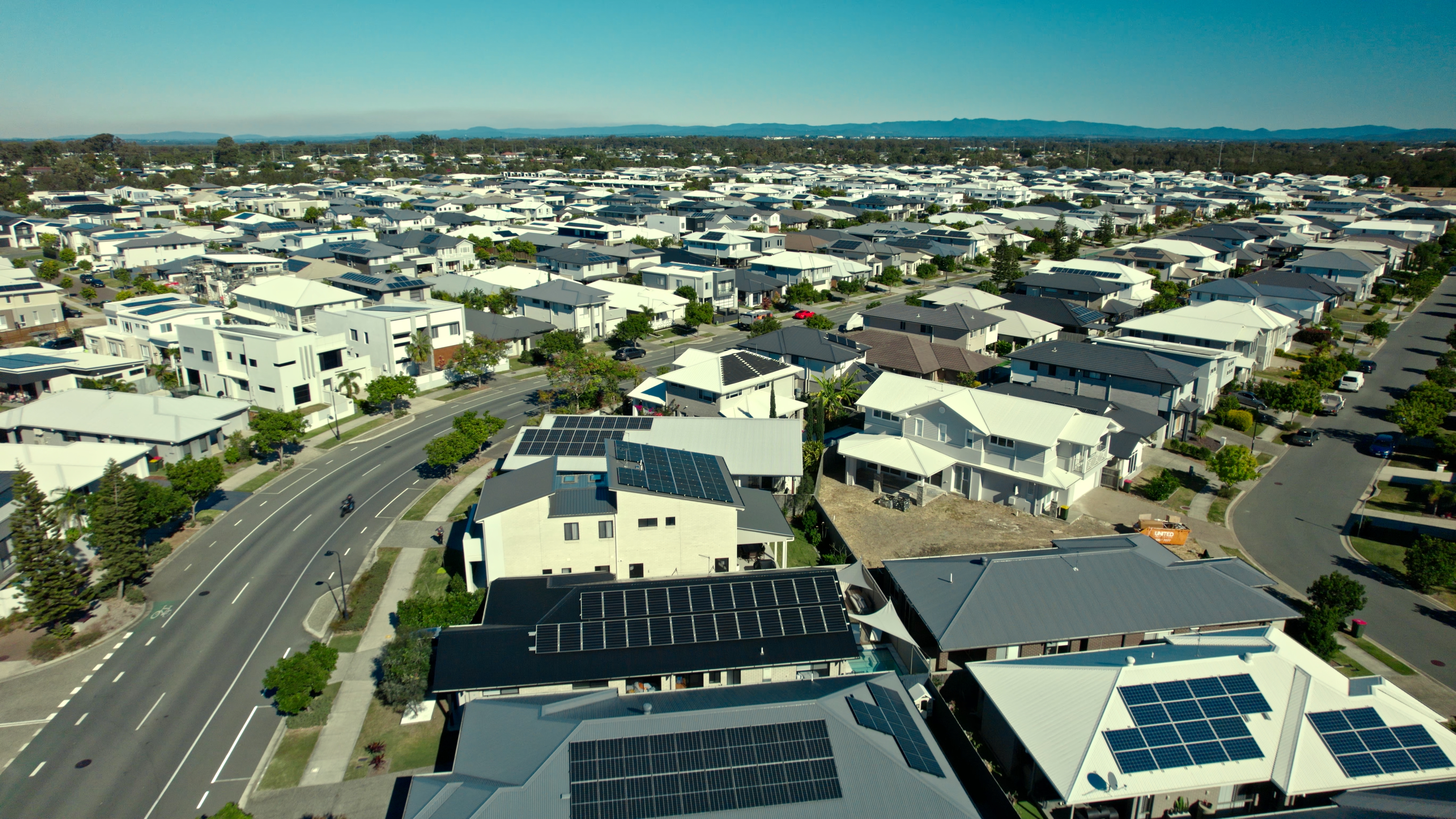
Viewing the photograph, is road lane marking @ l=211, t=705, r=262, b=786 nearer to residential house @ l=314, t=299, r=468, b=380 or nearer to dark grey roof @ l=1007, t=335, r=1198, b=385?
residential house @ l=314, t=299, r=468, b=380

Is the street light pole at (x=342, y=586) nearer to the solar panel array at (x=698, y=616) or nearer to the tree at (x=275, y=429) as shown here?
the solar panel array at (x=698, y=616)

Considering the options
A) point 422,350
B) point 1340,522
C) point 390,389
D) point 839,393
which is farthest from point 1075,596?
point 422,350

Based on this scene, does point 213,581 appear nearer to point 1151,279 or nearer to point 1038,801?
point 1038,801

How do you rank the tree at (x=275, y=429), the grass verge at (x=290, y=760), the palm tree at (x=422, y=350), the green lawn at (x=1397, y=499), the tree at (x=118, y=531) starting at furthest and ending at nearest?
the palm tree at (x=422, y=350), the tree at (x=275, y=429), the green lawn at (x=1397, y=499), the tree at (x=118, y=531), the grass verge at (x=290, y=760)

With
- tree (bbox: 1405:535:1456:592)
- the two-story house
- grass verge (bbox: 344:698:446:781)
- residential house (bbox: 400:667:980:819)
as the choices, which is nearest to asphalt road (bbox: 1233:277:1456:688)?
tree (bbox: 1405:535:1456:592)

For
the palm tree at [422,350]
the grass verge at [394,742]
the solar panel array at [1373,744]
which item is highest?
the palm tree at [422,350]

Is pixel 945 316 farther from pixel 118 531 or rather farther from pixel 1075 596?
pixel 118 531

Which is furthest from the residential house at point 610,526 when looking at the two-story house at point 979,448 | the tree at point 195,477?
the tree at point 195,477
